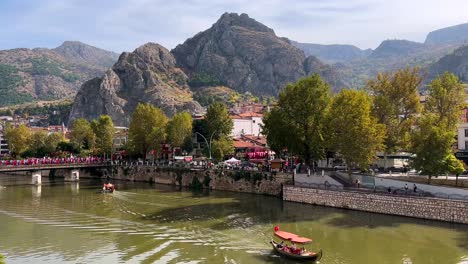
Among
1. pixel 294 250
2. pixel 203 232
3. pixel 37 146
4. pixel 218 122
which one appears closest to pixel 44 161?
pixel 218 122

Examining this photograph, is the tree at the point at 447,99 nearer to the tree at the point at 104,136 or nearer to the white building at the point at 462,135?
the white building at the point at 462,135

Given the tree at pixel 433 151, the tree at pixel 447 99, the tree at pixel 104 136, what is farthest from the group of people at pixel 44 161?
the tree at pixel 433 151

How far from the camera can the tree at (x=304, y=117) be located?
61281 mm

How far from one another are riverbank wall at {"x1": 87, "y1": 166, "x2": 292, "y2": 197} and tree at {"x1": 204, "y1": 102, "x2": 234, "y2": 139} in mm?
18030

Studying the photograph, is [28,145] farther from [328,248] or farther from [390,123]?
[328,248]

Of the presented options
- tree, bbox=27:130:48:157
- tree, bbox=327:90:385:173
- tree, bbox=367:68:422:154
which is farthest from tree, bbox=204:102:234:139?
tree, bbox=27:130:48:157

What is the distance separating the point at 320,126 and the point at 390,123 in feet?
28.6

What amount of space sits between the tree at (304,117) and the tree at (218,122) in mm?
36106

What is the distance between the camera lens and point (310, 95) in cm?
6175

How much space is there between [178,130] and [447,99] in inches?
2137

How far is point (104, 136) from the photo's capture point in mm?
112250

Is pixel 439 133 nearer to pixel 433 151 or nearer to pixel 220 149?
pixel 433 151

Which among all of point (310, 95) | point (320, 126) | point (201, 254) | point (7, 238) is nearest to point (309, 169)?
point (320, 126)

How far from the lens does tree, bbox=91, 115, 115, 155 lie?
110 metres
